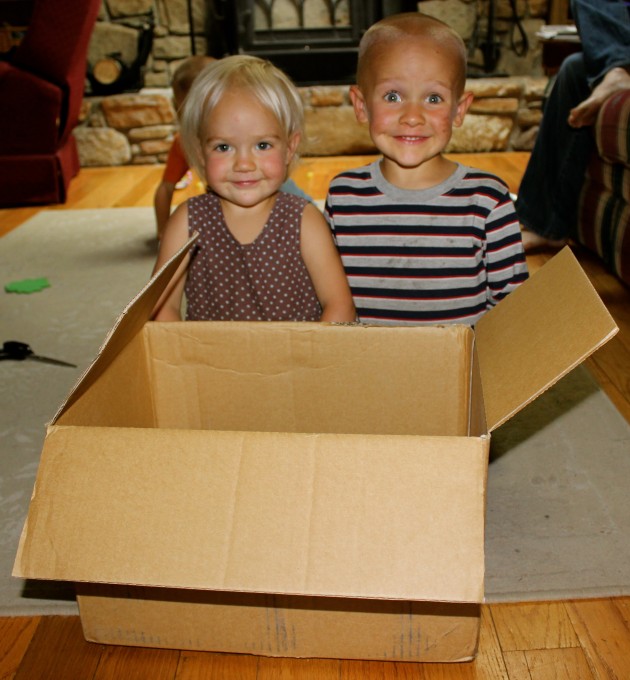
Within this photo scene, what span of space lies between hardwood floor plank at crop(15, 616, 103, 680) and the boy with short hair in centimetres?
72

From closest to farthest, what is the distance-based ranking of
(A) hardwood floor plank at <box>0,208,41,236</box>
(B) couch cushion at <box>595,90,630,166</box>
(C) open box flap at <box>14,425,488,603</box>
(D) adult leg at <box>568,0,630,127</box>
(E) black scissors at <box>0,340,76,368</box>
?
(C) open box flap at <box>14,425,488,603</box> → (E) black scissors at <box>0,340,76,368</box> → (B) couch cushion at <box>595,90,630,166</box> → (D) adult leg at <box>568,0,630,127</box> → (A) hardwood floor plank at <box>0,208,41,236</box>

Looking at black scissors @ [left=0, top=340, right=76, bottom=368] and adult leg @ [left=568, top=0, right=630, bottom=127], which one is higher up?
adult leg @ [left=568, top=0, right=630, bottom=127]

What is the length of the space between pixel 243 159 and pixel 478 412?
654 mm

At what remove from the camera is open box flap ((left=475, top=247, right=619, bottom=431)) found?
764 mm

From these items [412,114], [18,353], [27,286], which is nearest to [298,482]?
[412,114]

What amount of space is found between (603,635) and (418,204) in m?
0.73

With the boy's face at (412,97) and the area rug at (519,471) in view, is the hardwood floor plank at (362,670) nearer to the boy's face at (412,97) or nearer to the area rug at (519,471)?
the area rug at (519,471)

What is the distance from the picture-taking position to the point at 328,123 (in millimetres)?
4004

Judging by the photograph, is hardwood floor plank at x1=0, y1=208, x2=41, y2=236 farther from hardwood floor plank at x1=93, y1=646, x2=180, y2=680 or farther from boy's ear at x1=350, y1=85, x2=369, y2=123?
hardwood floor plank at x1=93, y1=646, x2=180, y2=680

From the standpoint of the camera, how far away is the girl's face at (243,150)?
1271 millimetres

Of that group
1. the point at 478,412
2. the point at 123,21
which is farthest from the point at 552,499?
the point at 123,21

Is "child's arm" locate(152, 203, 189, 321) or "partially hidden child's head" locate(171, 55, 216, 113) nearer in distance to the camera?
"child's arm" locate(152, 203, 189, 321)

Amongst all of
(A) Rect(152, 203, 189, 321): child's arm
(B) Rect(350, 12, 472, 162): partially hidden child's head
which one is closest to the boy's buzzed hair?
(B) Rect(350, 12, 472, 162): partially hidden child's head

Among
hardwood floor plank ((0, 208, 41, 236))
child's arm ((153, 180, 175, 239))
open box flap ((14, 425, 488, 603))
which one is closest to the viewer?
open box flap ((14, 425, 488, 603))
